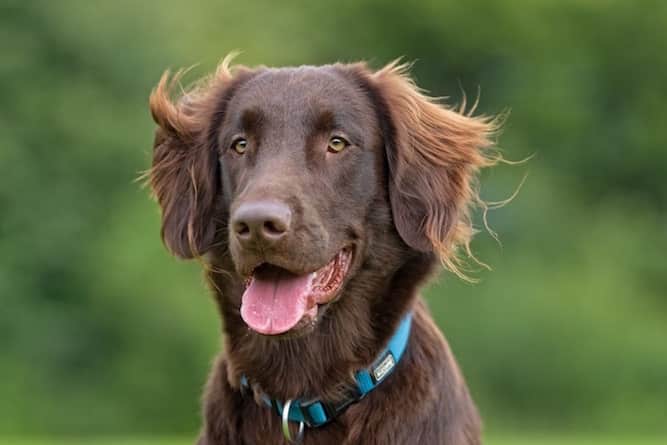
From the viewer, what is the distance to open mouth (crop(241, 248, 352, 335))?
4423mm

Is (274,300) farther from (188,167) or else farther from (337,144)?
(188,167)

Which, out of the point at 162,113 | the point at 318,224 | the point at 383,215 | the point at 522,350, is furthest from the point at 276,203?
the point at 522,350

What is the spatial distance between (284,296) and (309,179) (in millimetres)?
411

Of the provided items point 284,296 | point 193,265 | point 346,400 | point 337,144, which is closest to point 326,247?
point 284,296

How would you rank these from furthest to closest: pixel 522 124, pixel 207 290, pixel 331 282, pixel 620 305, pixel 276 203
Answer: pixel 522 124 → pixel 620 305 → pixel 207 290 → pixel 331 282 → pixel 276 203

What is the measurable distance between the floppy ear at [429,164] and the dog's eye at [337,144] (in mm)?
218

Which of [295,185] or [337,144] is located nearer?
[295,185]

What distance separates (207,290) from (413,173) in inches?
35.4

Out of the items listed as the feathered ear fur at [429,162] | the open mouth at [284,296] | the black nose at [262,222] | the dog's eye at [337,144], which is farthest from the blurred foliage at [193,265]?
the black nose at [262,222]

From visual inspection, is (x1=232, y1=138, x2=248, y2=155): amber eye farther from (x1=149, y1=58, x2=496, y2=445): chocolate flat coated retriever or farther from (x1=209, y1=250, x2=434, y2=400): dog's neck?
(x1=209, y1=250, x2=434, y2=400): dog's neck

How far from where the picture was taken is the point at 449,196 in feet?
16.0

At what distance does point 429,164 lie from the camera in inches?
193

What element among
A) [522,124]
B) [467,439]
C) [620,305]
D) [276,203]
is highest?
[522,124]

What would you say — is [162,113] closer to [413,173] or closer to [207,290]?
[207,290]
